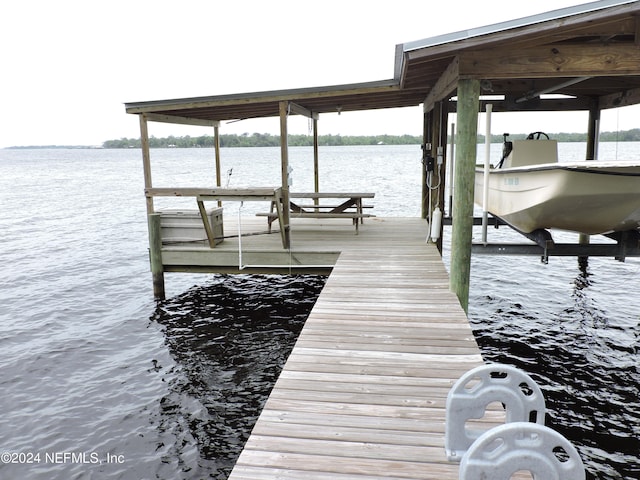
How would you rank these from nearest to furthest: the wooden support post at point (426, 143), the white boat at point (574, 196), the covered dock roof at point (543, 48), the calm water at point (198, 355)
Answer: the covered dock roof at point (543, 48)
the white boat at point (574, 196)
the calm water at point (198, 355)
the wooden support post at point (426, 143)

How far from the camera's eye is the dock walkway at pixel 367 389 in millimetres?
2760

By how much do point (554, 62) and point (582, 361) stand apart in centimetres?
443

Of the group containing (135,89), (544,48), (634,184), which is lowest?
(634,184)

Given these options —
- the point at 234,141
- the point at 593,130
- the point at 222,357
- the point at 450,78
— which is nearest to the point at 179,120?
the point at 222,357

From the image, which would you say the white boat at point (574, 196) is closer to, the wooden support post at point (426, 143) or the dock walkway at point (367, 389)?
the dock walkway at point (367, 389)

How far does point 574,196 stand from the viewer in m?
5.32

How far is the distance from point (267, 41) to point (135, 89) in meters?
24.0

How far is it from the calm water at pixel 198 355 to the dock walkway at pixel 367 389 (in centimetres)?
185

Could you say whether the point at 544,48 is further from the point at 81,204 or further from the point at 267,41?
the point at 267,41

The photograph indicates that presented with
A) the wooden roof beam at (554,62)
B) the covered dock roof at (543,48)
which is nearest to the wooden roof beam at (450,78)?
the covered dock roof at (543,48)

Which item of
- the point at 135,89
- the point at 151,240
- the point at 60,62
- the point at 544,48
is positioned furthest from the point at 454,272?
the point at 135,89

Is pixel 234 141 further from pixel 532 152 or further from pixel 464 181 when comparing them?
pixel 464 181

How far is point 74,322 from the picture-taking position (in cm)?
955

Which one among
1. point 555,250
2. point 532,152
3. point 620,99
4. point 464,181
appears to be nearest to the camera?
point 464,181
